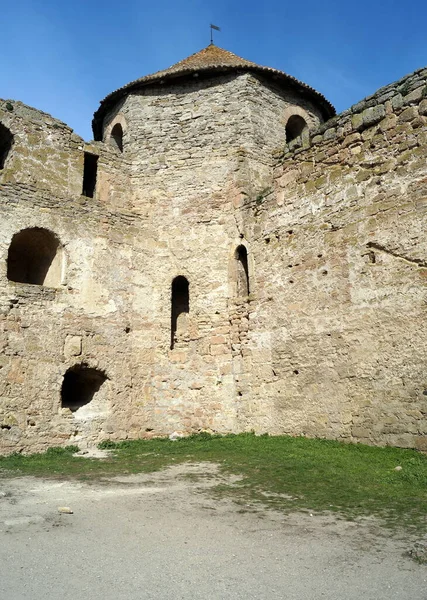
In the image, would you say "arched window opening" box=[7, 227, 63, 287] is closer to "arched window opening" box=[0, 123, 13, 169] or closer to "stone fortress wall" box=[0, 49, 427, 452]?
"stone fortress wall" box=[0, 49, 427, 452]

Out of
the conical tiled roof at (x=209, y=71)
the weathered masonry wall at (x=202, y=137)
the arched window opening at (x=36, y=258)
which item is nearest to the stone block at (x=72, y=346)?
the arched window opening at (x=36, y=258)

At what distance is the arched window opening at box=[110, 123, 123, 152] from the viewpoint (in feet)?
44.3

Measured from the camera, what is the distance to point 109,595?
305 cm

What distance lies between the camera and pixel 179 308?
1165 cm

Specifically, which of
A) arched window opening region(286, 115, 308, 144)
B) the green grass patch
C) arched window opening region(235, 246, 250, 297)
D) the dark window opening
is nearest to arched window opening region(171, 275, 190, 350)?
arched window opening region(235, 246, 250, 297)

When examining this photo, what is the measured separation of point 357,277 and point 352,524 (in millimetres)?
4819

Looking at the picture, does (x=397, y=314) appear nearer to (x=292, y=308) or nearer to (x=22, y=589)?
(x=292, y=308)

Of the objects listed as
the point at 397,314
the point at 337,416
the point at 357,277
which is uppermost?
the point at 357,277

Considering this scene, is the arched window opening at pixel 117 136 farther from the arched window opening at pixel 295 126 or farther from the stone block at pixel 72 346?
the stone block at pixel 72 346

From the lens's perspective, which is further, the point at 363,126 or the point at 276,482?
the point at 363,126

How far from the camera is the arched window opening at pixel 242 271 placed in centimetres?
1084

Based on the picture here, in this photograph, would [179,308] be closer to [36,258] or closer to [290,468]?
[36,258]

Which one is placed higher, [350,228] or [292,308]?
[350,228]

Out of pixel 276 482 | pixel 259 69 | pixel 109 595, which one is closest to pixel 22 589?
pixel 109 595
